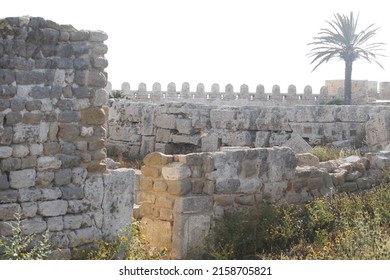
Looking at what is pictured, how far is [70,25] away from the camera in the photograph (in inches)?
270

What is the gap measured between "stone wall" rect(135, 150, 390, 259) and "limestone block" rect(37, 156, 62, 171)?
1.53m

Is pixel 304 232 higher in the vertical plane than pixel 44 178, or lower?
lower

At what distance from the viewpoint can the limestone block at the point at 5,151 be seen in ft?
20.9

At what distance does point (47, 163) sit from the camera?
6.64 metres

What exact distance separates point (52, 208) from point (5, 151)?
0.78m

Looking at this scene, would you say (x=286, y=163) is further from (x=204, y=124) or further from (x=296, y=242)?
(x=204, y=124)

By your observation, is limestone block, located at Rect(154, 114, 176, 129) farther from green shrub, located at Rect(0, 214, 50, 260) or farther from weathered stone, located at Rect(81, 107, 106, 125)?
green shrub, located at Rect(0, 214, 50, 260)

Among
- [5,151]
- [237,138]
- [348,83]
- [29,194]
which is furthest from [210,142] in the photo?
[348,83]

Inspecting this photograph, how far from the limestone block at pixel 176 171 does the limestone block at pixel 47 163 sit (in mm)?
1506

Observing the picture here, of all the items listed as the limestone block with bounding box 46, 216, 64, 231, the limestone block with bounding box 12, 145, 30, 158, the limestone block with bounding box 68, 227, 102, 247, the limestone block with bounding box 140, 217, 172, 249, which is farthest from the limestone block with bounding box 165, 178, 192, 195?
the limestone block with bounding box 12, 145, 30, 158

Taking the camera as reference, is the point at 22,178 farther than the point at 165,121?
No

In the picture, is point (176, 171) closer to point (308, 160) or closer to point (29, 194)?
point (29, 194)

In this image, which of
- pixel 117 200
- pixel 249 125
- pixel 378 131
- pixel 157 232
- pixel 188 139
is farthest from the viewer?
pixel 249 125

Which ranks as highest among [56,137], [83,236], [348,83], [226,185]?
[348,83]
